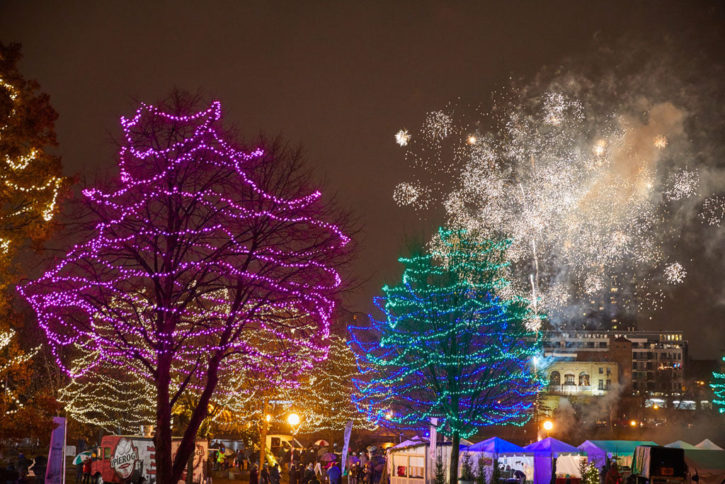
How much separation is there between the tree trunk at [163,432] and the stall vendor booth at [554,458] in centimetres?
2083

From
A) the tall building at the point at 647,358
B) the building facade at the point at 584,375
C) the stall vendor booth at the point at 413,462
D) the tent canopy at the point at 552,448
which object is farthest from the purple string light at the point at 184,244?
the tall building at the point at 647,358

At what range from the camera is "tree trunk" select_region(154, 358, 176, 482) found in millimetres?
17078

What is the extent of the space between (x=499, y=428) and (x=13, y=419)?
6400cm

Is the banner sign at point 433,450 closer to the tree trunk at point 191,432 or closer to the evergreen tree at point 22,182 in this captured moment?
the tree trunk at point 191,432

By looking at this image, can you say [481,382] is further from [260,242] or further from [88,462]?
[88,462]

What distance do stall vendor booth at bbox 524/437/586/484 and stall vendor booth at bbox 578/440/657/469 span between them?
31.0 inches

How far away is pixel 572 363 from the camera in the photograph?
135m

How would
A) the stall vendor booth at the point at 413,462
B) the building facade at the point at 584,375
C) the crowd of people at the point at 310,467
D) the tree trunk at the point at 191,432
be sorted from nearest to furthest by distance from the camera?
the tree trunk at the point at 191,432 → the stall vendor booth at the point at 413,462 → the crowd of people at the point at 310,467 → the building facade at the point at 584,375

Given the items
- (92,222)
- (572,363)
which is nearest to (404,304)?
(92,222)

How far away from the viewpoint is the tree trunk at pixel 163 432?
672 inches

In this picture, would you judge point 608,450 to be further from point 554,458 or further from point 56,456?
point 56,456

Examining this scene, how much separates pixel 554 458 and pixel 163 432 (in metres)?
21.4

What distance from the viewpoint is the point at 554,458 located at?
33656 millimetres

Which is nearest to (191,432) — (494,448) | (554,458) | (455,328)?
(455,328)
